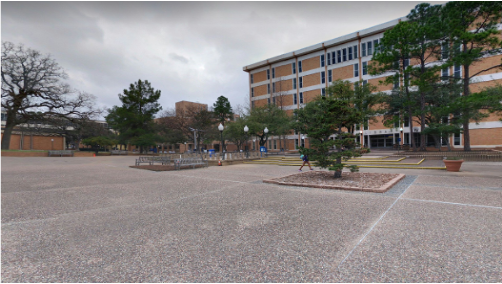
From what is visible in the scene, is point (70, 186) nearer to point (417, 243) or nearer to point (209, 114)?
point (417, 243)

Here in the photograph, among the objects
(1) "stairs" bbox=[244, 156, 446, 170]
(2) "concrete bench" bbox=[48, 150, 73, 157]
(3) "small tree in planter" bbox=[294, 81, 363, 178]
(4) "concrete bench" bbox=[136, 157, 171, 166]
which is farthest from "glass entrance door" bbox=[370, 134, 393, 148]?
(2) "concrete bench" bbox=[48, 150, 73, 157]

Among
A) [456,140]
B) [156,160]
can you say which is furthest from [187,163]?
[456,140]

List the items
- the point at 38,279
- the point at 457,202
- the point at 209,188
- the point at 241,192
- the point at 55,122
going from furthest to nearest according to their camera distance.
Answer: the point at 55,122 → the point at 209,188 → the point at 241,192 → the point at 457,202 → the point at 38,279

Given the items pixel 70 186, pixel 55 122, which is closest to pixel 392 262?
pixel 70 186

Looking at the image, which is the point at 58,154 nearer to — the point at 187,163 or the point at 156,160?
the point at 156,160

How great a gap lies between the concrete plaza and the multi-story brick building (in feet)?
104

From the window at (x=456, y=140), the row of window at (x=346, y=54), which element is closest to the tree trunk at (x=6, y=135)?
the row of window at (x=346, y=54)

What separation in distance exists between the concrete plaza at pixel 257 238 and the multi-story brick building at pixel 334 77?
31.7 metres

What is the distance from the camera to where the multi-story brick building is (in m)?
30.5

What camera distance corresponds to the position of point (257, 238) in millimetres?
3713

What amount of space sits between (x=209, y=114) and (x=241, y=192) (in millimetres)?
41764

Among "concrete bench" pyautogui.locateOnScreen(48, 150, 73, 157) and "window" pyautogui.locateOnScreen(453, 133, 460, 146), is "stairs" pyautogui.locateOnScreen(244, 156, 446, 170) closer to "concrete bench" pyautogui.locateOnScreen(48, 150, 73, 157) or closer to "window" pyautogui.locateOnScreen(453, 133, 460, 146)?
"window" pyautogui.locateOnScreen(453, 133, 460, 146)

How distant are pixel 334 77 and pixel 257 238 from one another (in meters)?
43.3

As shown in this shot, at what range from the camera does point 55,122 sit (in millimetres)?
33062
